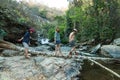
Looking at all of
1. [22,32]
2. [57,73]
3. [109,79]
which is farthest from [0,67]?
[22,32]

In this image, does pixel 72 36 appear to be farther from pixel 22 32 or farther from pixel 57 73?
pixel 22 32

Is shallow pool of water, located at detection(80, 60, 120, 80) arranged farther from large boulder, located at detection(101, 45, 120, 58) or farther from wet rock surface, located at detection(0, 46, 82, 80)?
large boulder, located at detection(101, 45, 120, 58)

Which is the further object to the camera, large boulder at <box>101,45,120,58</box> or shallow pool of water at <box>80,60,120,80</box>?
large boulder at <box>101,45,120,58</box>

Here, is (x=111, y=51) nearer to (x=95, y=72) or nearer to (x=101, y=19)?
(x=95, y=72)

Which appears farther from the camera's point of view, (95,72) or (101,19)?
(101,19)

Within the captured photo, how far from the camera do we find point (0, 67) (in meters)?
11.9

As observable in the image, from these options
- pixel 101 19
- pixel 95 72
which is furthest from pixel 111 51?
pixel 101 19

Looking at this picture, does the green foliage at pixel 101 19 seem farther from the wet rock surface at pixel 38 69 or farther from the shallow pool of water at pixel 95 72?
the wet rock surface at pixel 38 69

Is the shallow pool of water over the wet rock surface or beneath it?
beneath

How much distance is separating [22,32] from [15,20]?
79.3 inches

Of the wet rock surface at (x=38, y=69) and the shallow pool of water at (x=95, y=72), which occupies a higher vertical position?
the wet rock surface at (x=38, y=69)

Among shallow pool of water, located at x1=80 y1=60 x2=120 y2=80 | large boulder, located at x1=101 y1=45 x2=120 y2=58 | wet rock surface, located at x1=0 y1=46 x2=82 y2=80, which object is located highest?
wet rock surface, located at x1=0 y1=46 x2=82 y2=80

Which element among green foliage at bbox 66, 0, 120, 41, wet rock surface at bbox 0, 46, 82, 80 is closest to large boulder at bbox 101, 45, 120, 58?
wet rock surface at bbox 0, 46, 82, 80

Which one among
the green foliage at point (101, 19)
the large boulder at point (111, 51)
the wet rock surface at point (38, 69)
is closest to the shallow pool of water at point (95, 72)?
the wet rock surface at point (38, 69)
